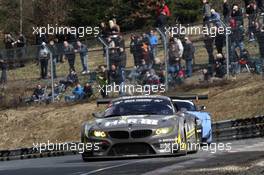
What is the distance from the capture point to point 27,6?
55.4 m

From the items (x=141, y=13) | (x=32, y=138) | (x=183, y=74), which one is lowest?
(x=32, y=138)

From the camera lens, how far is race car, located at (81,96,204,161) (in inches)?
612

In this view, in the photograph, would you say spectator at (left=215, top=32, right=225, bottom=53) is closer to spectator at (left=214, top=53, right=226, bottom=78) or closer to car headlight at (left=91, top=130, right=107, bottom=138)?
spectator at (left=214, top=53, right=226, bottom=78)

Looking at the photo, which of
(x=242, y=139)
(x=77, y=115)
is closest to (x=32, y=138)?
(x=77, y=115)

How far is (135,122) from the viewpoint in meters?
15.8

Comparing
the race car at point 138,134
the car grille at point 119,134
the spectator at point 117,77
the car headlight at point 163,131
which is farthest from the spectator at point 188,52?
the car grille at point 119,134

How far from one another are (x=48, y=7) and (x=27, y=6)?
409cm

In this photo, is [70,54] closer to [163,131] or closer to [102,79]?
[102,79]

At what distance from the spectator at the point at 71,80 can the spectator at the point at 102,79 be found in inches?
37.0

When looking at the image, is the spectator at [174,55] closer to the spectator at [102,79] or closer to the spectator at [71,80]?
the spectator at [102,79]

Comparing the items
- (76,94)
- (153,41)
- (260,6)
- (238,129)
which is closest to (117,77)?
(153,41)

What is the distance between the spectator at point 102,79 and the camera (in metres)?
29.5

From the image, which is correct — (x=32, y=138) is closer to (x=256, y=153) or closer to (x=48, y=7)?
(x=256, y=153)

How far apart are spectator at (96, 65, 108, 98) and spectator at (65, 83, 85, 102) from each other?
1.01 m
